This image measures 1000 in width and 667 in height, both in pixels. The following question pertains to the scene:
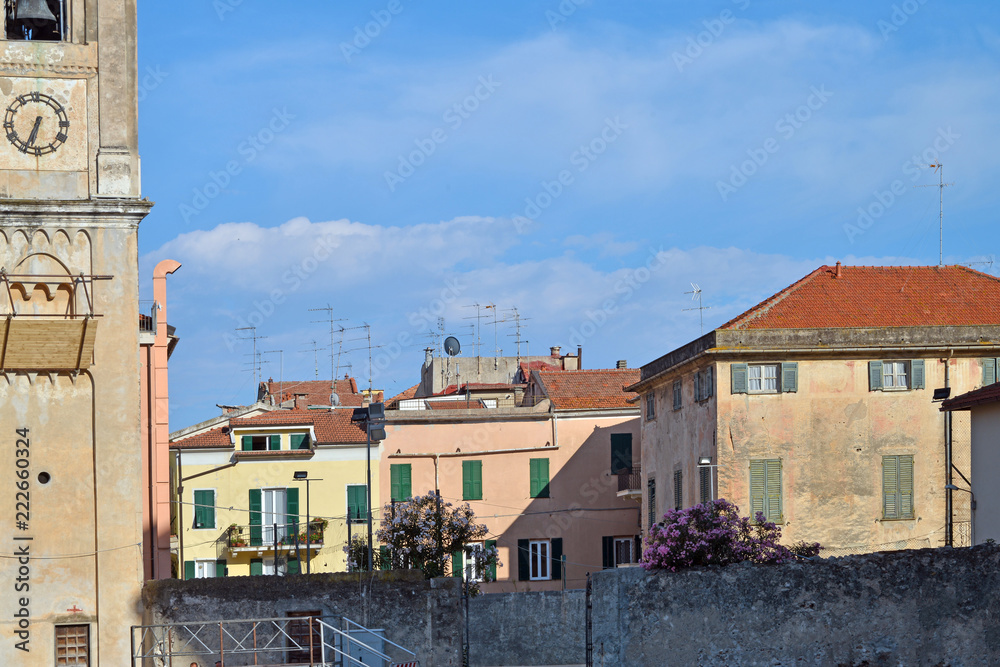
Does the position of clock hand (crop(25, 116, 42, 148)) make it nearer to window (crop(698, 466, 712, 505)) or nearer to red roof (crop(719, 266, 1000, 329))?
red roof (crop(719, 266, 1000, 329))

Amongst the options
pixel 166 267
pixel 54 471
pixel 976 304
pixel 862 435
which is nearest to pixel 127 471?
pixel 54 471

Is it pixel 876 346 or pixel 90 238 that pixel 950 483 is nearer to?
pixel 876 346

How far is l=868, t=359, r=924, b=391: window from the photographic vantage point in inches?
1480

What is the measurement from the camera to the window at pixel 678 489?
40625mm

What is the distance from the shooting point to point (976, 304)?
40.3 m

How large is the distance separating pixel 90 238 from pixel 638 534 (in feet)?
85.5

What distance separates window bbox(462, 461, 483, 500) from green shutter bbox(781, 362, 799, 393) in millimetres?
15206

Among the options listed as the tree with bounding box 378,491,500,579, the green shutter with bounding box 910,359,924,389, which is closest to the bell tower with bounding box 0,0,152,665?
the tree with bounding box 378,491,500,579

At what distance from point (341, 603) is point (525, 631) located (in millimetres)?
7432

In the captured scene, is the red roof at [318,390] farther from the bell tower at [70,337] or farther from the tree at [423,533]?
the bell tower at [70,337]

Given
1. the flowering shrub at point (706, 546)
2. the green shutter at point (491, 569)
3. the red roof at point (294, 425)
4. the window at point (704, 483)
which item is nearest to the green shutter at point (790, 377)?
the window at point (704, 483)

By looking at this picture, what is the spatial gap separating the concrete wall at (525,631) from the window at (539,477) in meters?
15.3

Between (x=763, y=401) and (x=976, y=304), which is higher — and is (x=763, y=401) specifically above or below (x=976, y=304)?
Answer: below

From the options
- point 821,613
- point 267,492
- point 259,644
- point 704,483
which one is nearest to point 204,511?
point 267,492
